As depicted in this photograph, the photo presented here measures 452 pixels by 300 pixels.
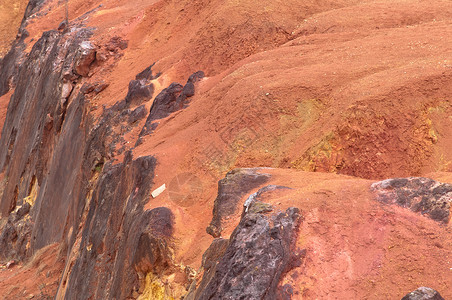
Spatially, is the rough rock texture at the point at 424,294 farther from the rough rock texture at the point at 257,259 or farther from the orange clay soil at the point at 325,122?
the rough rock texture at the point at 257,259

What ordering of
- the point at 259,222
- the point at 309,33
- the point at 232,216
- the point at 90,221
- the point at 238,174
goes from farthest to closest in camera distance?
the point at 309,33, the point at 90,221, the point at 238,174, the point at 232,216, the point at 259,222

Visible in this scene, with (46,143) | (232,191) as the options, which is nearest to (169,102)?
(232,191)

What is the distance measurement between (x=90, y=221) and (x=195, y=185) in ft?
11.1

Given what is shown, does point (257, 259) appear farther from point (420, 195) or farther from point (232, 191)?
point (232, 191)

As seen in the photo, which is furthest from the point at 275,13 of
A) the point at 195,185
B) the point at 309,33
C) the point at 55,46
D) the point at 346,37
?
the point at 55,46

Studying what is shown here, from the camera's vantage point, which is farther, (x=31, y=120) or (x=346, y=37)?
(x=31, y=120)

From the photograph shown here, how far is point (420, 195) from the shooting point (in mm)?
5332

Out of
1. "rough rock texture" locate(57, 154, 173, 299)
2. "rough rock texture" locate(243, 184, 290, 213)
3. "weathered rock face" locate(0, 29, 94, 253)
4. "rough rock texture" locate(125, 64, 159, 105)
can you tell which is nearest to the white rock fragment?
"rough rock texture" locate(57, 154, 173, 299)

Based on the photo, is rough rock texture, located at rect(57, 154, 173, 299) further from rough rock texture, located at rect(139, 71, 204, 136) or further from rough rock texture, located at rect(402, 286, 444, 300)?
rough rock texture, located at rect(402, 286, 444, 300)

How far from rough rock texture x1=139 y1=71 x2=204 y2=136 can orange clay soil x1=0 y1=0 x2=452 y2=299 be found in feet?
0.88

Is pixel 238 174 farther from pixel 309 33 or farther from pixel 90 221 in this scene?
pixel 309 33

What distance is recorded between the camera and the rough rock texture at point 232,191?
22.0 feet

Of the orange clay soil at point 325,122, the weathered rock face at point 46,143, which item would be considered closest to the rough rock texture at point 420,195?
the orange clay soil at point 325,122

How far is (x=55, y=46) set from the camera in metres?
19.0
